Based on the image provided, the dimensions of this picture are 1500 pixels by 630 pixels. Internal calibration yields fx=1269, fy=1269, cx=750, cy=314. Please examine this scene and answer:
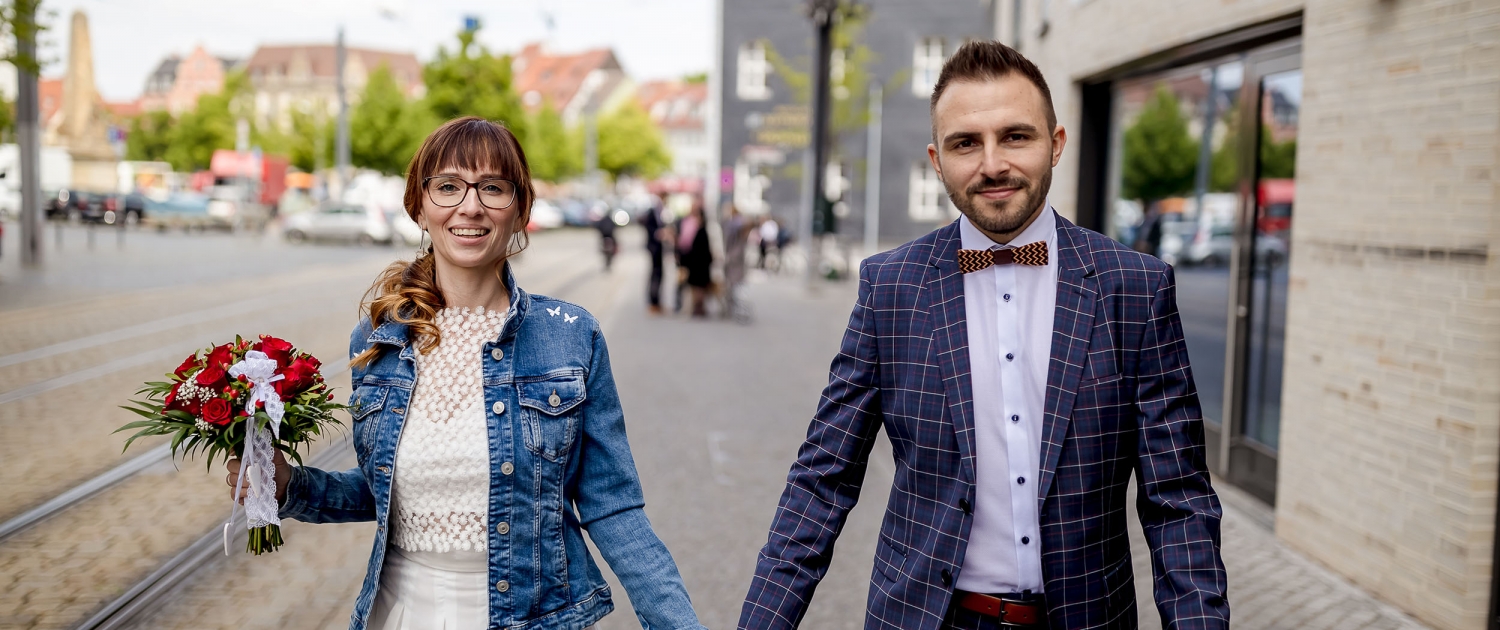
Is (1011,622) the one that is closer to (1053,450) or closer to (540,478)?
(1053,450)

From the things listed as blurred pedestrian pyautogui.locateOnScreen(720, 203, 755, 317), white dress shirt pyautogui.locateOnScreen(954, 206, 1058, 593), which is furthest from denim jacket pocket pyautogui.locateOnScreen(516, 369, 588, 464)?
blurred pedestrian pyautogui.locateOnScreen(720, 203, 755, 317)

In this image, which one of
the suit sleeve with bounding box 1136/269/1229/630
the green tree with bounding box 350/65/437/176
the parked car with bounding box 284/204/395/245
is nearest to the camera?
the suit sleeve with bounding box 1136/269/1229/630

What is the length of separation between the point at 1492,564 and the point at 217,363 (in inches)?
182

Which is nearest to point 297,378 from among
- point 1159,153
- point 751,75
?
point 1159,153

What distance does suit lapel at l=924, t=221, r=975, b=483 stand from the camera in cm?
227

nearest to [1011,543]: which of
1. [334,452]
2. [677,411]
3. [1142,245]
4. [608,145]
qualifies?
[334,452]

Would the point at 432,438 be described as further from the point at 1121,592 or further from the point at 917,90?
the point at 917,90

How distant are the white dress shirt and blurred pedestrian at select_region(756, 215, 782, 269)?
29338 millimetres

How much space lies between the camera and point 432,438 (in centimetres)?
242

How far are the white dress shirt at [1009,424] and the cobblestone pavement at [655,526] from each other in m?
2.56

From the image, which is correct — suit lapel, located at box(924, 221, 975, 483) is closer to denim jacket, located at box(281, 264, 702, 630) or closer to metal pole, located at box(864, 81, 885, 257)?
denim jacket, located at box(281, 264, 702, 630)

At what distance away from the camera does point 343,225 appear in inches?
1617

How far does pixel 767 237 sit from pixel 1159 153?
21.4 metres

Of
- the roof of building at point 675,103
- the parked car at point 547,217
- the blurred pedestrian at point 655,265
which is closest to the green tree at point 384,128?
the parked car at point 547,217
